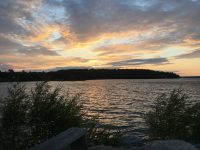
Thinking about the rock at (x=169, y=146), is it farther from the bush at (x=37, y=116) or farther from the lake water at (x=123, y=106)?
the lake water at (x=123, y=106)

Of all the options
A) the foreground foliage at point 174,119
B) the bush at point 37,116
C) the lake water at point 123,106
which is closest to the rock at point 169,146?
the bush at point 37,116

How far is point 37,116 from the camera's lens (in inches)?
548

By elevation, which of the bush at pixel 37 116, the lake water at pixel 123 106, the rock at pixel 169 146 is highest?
the bush at pixel 37 116

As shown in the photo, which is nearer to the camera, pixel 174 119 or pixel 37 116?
pixel 37 116

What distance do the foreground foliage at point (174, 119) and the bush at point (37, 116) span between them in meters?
2.43

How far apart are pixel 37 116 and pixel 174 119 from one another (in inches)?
237

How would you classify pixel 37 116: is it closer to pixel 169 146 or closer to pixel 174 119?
pixel 169 146

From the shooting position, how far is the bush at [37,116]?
1337 centimetres

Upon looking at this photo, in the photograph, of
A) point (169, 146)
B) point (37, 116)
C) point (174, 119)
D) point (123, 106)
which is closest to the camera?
point (169, 146)

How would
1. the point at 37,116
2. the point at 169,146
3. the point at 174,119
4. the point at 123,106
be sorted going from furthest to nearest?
1. the point at 123,106
2. the point at 174,119
3. the point at 37,116
4. the point at 169,146

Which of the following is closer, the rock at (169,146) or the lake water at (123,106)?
the rock at (169,146)

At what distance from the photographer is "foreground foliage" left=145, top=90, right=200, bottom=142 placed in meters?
15.7

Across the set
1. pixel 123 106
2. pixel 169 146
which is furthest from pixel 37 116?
pixel 123 106

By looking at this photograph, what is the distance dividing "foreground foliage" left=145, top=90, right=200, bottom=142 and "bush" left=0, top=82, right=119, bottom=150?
2.43 m
